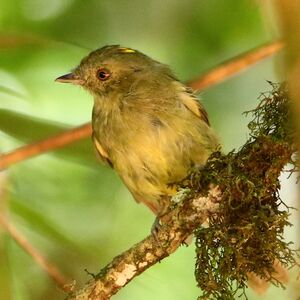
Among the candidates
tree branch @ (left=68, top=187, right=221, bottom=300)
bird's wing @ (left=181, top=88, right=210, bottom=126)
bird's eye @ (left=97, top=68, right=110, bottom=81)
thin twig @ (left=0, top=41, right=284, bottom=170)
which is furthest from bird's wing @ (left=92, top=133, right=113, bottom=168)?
tree branch @ (left=68, top=187, right=221, bottom=300)

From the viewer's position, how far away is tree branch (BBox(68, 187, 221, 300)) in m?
2.21

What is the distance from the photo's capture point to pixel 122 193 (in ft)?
13.8

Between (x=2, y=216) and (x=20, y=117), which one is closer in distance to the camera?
(x=2, y=216)

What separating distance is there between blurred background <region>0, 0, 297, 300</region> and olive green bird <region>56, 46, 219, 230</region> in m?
0.29

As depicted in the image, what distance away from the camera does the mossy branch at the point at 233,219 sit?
2.10 m

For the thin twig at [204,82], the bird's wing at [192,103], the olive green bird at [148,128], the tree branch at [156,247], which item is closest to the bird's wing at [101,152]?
the olive green bird at [148,128]

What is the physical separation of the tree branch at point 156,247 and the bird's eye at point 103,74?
126 cm

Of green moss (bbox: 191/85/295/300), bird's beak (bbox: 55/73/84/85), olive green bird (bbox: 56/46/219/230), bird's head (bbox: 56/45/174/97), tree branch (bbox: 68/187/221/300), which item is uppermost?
bird's beak (bbox: 55/73/84/85)

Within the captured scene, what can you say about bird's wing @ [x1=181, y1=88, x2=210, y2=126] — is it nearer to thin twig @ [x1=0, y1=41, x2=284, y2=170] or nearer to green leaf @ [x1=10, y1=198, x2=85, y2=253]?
thin twig @ [x1=0, y1=41, x2=284, y2=170]

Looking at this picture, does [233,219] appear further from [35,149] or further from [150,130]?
[35,149]

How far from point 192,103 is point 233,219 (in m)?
1.01

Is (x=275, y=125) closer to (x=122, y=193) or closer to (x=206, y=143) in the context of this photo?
(x=206, y=143)

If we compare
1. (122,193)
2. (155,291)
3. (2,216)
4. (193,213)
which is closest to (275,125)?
(193,213)

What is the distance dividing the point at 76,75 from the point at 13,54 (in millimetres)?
405
